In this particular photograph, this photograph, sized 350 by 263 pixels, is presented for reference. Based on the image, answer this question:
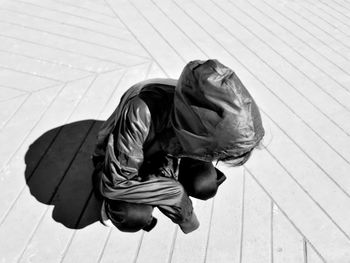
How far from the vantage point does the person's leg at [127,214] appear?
6.36 feet

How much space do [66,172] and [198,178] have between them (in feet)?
2.64

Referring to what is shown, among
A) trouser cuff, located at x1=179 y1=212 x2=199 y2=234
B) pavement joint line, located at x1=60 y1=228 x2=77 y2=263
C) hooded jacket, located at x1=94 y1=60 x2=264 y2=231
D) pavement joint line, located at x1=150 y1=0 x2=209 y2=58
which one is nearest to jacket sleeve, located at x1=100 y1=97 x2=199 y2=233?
hooded jacket, located at x1=94 y1=60 x2=264 y2=231

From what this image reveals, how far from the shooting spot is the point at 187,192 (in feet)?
7.43

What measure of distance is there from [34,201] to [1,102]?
922 millimetres

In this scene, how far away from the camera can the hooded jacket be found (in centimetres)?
155

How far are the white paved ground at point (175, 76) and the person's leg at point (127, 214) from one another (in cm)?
15

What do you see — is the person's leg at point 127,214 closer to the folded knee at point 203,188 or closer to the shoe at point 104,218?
the shoe at point 104,218

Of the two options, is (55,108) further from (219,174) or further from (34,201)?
(219,174)

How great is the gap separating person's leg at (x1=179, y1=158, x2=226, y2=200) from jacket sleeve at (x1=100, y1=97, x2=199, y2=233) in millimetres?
247

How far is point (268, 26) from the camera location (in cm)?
408

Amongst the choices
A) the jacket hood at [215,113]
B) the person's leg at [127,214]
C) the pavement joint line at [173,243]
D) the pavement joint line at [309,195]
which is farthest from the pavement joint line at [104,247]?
the pavement joint line at [309,195]

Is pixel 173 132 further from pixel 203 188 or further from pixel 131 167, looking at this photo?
pixel 203 188

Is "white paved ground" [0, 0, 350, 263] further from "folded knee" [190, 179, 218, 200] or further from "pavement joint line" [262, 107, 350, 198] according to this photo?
"folded knee" [190, 179, 218, 200]

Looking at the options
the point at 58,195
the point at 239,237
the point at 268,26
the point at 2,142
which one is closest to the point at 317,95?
the point at 268,26
